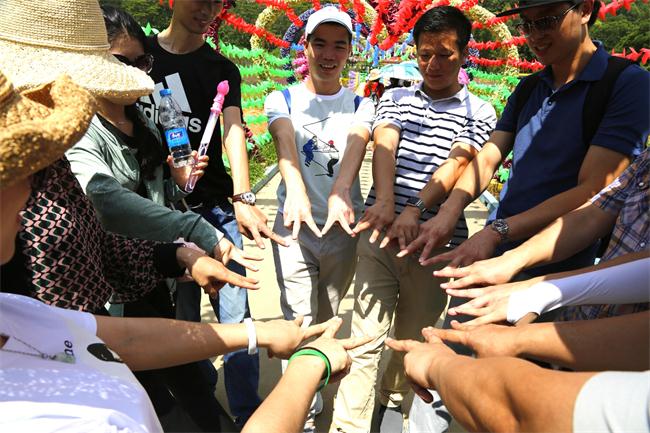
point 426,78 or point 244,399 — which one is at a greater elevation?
point 426,78

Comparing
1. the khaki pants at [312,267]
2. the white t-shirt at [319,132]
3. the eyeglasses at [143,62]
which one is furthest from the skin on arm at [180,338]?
the eyeglasses at [143,62]

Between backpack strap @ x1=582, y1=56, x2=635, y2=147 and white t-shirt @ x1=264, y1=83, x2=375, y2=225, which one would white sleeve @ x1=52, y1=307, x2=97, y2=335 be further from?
backpack strap @ x1=582, y1=56, x2=635, y2=147

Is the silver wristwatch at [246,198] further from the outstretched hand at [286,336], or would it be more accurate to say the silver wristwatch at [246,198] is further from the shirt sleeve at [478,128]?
the shirt sleeve at [478,128]

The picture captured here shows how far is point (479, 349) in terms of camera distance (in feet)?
5.18

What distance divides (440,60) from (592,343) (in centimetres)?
155

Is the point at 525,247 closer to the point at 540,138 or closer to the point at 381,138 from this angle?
the point at 540,138

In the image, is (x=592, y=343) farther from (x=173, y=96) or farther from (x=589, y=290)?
(x=173, y=96)

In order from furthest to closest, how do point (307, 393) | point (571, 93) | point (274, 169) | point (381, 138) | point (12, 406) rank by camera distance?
point (274, 169) → point (381, 138) → point (571, 93) → point (307, 393) → point (12, 406)

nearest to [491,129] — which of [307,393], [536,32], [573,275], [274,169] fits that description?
[536,32]

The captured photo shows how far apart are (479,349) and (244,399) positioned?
1530 mm

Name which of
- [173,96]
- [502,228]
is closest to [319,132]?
[173,96]

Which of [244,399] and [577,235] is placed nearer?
[577,235]

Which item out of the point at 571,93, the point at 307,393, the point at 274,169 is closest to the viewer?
the point at 307,393

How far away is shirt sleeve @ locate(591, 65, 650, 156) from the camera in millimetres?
1986
